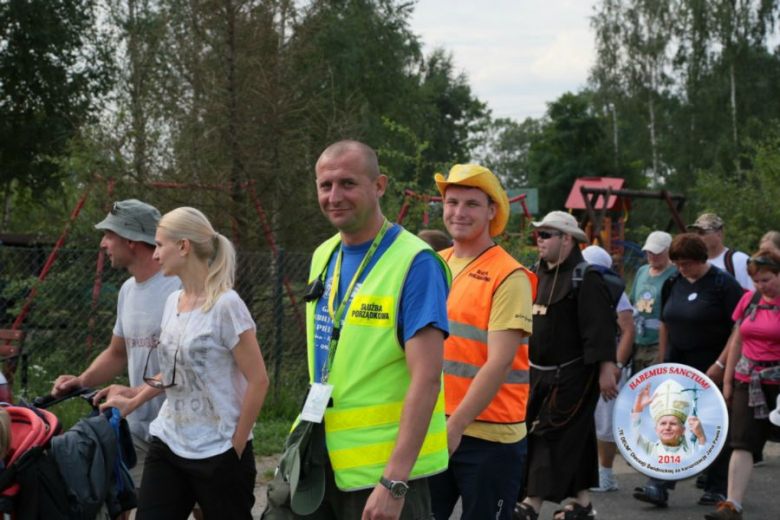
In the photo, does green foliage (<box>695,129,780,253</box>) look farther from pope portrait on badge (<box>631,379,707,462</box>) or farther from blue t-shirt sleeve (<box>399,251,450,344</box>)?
blue t-shirt sleeve (<box>399,251,450,344</box>)

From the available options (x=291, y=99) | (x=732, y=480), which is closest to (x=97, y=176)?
(x=291, y=99)

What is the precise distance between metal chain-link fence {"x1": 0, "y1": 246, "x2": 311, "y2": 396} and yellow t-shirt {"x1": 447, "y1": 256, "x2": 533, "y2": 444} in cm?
560

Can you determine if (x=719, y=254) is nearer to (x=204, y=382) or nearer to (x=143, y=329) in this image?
(x=143, y=329)

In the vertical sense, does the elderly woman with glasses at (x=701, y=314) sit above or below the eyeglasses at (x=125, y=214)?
below

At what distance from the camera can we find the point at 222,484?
4352mm

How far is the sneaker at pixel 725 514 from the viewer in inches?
275

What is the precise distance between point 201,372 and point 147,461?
464 mm

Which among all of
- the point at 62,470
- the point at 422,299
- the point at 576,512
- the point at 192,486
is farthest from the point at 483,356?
the point at 576,512

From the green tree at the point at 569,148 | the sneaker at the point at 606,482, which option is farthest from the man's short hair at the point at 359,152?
the green tree at the point at 569,148

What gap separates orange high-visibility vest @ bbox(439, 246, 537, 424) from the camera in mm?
4609

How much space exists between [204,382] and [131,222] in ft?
3.61

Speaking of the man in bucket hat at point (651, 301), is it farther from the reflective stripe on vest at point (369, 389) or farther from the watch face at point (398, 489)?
the watch face at point (398, 489)

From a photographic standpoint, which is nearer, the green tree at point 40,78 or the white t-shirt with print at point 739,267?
the white t-shirt with print at point 739,267

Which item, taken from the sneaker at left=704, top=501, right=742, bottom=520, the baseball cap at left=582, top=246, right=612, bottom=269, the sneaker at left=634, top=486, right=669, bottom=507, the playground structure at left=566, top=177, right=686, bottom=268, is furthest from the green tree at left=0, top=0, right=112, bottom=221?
the sneaker at left=704, top=501, right=742, bottom=520
